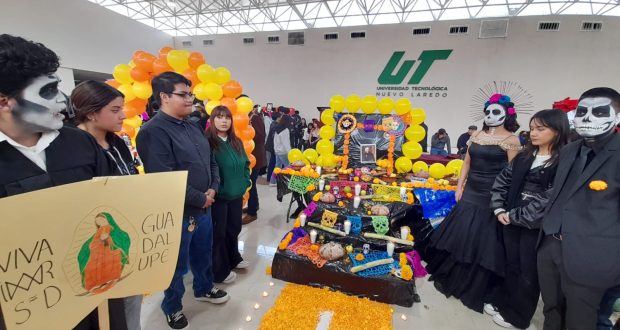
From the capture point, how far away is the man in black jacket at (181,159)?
4.87ft

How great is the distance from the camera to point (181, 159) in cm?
156

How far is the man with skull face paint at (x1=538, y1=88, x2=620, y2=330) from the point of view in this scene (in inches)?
50.0

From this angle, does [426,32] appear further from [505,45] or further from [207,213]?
[207,213]

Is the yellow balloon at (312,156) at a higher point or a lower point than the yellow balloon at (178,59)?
lower

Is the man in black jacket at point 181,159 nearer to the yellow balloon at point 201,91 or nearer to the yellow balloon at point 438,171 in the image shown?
the yellow balloon at point 201,91

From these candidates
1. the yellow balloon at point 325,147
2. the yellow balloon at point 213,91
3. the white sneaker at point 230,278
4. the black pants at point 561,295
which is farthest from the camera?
the yellow balloon at point 325,147

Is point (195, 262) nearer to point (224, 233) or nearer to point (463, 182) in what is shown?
point (224, 233)

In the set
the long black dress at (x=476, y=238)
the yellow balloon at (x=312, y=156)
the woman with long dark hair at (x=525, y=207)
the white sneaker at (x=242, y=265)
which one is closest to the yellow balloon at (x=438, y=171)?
the long black dress at (x=476, y=238)

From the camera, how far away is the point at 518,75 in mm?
7227

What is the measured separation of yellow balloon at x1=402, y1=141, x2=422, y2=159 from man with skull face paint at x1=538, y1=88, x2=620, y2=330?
1.53 meters

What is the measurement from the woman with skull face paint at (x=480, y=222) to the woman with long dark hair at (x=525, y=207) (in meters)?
0.09

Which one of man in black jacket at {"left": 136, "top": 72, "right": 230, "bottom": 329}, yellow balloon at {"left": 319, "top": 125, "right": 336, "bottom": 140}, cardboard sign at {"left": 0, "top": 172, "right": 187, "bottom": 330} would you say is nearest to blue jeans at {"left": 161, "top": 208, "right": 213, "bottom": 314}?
man in black jacket at {"left": 136, "top": 72, "right": 230, "bottom": 329}

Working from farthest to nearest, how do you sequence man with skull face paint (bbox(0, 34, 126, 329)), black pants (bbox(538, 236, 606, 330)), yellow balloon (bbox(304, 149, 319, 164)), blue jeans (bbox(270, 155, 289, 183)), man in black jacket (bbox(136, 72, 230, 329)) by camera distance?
blue jeans (bbox(270, 155, 289, 183)) < yellow balloon (bbox(304, 149, 319, 164)) < man in black jacket (bbox(136, 72, 230, 329)) < black pants (bbox(538, 236, 606, 330)) < man with skull face paint (bbox(0, 34, 126, 329))

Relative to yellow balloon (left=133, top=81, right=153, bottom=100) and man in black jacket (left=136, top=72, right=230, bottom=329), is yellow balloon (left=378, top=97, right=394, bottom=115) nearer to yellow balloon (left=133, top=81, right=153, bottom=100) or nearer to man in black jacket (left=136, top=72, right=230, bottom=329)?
man in black jacket (left=136, top=72, right=230, bottom=329)
